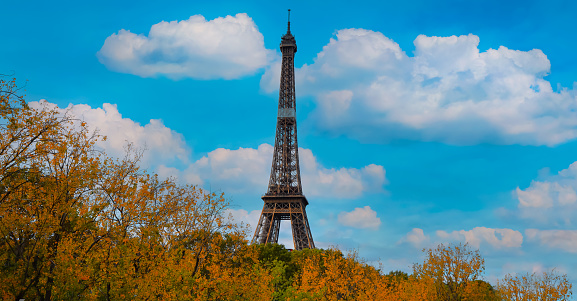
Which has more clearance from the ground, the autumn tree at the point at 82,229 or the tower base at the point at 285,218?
the tower base at the point at 285,218

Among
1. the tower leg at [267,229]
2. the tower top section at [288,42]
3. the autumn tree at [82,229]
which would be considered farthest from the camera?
the tower top section at [288,42]

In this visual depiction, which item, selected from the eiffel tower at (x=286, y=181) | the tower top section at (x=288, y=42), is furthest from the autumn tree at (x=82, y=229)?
the tower top section at (x=288, y=42)

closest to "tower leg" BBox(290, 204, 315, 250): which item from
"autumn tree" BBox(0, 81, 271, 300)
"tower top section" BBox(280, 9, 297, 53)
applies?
"tower top section" BBox(280, 9, 297, 53)

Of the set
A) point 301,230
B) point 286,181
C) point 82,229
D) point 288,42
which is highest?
point 288,42

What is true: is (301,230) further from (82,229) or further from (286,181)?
(82,229)

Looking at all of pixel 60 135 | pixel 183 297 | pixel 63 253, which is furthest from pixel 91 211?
pixel 183 297

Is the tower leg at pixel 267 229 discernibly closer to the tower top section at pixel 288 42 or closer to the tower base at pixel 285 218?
the tower base at pixel 285 218

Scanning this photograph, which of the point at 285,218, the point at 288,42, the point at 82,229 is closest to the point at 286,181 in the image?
the point at 285,218

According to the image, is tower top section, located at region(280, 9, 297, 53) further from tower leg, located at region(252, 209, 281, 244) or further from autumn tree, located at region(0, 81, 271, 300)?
autumn tree, located at region(0, 81, 271, 300)
